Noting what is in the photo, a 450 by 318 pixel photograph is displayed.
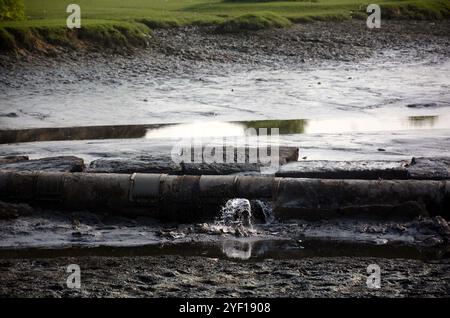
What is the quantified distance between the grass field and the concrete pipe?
398 inches

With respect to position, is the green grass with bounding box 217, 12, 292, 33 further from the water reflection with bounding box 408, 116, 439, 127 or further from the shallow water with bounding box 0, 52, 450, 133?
the water reflection with bounding box 408, 116, 439, 127

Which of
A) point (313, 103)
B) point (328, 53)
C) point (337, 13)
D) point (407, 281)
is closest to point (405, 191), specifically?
point (407, 281)

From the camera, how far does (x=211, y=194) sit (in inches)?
393

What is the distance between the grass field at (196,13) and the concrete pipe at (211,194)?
10.1 m

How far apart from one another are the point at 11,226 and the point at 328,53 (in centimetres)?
1352

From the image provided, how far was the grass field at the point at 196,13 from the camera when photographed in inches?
842

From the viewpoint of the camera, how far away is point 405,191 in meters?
9.75

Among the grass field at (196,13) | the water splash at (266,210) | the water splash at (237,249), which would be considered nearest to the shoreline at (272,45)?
the grass field at (196,13)

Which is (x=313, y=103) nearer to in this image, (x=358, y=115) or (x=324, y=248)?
(x=358, y=115)

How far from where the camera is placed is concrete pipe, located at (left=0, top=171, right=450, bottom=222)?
9.72 meters

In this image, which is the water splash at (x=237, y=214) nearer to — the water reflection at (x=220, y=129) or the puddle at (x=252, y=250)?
the puddle at (x=252, y=250)

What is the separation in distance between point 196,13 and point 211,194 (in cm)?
1562

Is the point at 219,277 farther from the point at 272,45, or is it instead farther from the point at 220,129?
the point at 272,45

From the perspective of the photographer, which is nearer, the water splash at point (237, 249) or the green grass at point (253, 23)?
the water splash at point (237, 249)
